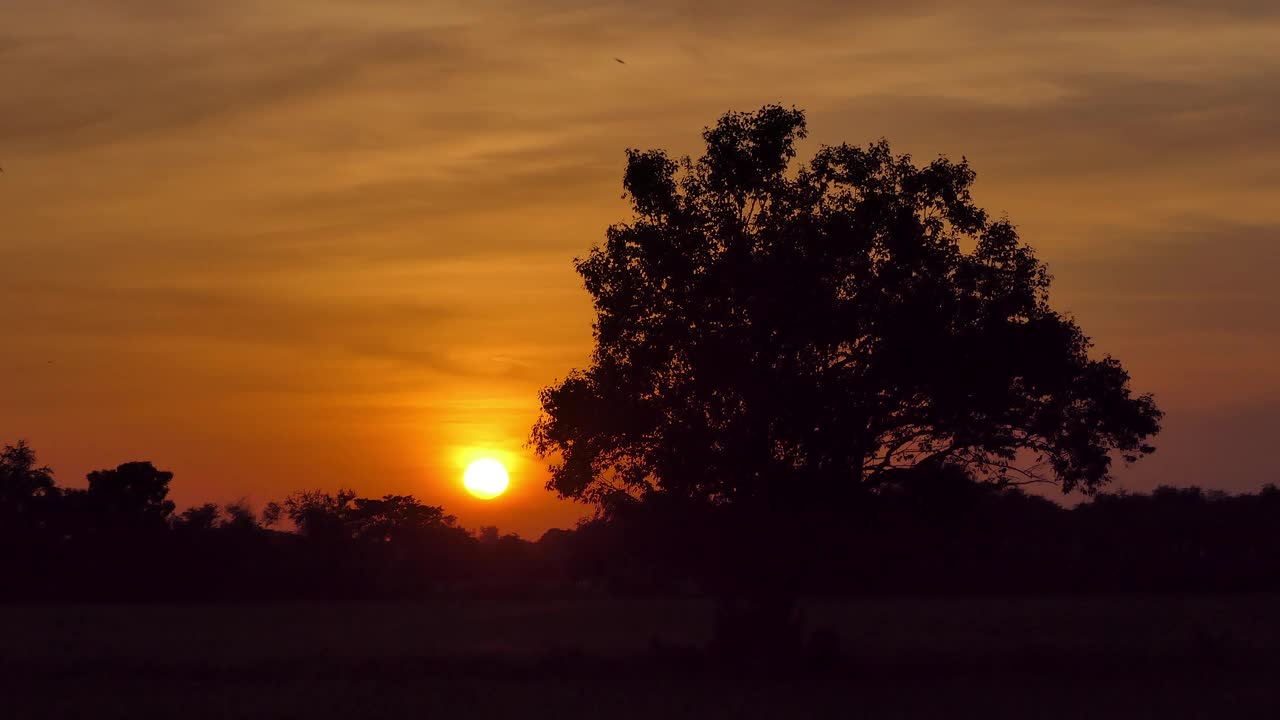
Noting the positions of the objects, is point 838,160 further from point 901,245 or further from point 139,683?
point 139,683

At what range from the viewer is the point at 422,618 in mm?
79250

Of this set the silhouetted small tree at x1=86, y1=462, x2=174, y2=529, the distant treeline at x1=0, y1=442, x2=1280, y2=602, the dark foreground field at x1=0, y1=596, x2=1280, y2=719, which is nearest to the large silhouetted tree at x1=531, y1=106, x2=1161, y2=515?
the dark foreground field at x1=0, y1=596, x2=1280, y2=719

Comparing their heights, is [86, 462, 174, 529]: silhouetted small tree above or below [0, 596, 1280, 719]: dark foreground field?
above

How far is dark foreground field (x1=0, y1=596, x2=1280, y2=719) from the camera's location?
3447 cm

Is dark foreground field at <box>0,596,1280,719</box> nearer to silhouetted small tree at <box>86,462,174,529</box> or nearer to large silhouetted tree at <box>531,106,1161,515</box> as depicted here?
large silhouetted tree at <box>531,106,1161,515</box>

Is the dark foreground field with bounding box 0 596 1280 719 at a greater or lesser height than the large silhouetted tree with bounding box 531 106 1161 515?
lesser

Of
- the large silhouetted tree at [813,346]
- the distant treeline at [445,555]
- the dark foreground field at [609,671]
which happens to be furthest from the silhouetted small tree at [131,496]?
the large silhouetted tree at [813,346]

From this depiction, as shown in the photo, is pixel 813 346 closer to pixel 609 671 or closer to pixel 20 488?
pixel 609 671

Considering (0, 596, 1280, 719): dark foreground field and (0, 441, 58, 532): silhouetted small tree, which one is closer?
(0, 596, 1280, 719): dark foreground field

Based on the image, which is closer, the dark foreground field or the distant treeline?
the dark foreground field

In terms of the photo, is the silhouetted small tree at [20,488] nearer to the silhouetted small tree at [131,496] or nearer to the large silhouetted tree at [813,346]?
the silhouetted small tree at [131,496]

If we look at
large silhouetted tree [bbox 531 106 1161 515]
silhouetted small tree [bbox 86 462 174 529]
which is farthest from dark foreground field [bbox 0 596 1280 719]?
silhouetted small tree [bbox 86 462 174 529]

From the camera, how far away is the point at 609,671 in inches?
1673

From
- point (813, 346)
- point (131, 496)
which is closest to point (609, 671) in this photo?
point (813, 346)
